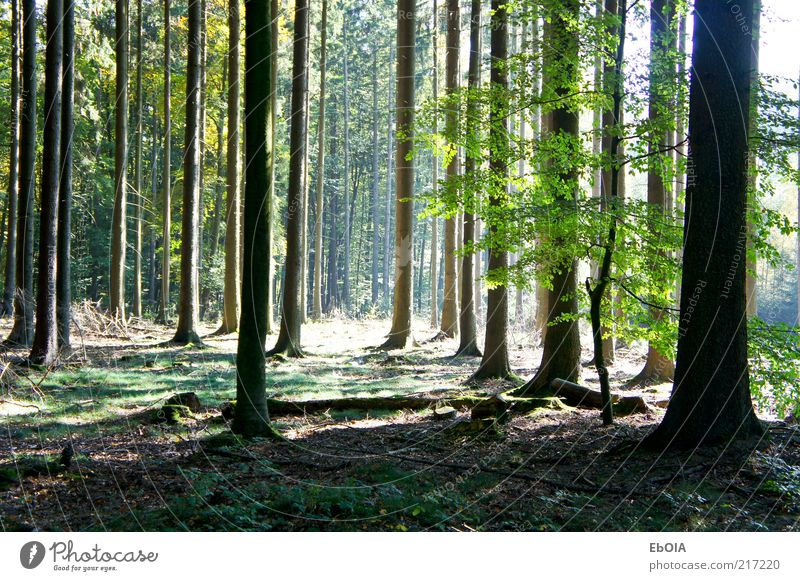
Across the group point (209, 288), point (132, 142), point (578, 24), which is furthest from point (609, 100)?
point (132, 142)

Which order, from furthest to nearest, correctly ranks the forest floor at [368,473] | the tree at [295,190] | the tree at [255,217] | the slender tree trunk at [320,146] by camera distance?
the slender tree trunk at [320,146]
the tree at [295,190]
the tree at [255,217]
the forest floor at [368,473]

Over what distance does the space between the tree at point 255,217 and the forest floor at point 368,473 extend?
51cm

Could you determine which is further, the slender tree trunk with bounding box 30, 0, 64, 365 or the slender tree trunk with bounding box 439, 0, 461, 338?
the slender tree trunk with bounding box 439, 0, 461, 338

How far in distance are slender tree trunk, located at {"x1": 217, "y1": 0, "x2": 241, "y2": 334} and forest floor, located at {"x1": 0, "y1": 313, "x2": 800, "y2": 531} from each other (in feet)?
32.9

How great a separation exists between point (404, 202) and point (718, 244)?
12142 millimetres

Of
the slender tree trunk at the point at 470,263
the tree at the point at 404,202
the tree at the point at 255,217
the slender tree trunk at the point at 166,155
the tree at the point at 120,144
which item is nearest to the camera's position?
the tree at the point at 255,217

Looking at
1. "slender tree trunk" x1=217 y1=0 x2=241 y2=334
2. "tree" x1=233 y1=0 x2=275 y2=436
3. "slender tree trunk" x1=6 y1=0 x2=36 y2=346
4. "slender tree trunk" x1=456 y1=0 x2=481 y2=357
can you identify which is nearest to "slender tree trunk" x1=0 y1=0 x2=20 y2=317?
"slender tree trunk" x1=6 y1=0 x2=36 y2=346

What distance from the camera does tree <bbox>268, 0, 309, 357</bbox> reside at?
17.0 m

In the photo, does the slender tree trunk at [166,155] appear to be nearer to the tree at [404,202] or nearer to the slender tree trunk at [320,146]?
the slender tree trunk at [320,146]

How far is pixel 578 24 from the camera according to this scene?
9.45 meters

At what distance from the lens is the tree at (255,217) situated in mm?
8062

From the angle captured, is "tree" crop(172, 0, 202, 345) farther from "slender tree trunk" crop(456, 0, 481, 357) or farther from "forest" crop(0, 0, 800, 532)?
"slender tree trunk" crop(456, 0, 481, 357)

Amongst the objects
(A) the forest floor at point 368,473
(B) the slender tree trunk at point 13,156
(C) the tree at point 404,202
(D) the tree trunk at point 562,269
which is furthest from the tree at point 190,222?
(D) the tree trunk at point 562,269

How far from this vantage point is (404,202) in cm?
1861
